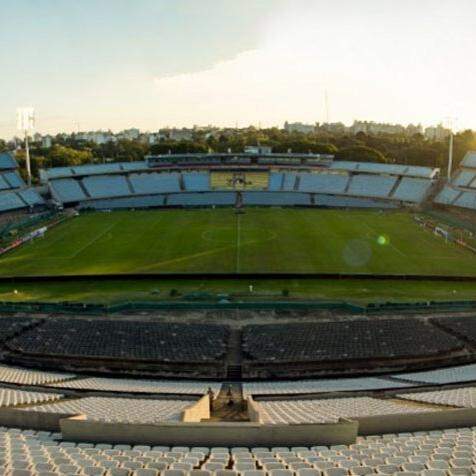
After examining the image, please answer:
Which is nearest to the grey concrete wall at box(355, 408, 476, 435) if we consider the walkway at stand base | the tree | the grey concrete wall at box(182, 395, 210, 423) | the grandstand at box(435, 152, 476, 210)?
the grey concrete wall at box(182, 395, 210, 423)

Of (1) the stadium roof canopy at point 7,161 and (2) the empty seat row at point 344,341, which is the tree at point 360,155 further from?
(2) the empty seat row at point 344,341

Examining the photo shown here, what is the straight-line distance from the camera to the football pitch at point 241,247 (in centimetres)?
4306

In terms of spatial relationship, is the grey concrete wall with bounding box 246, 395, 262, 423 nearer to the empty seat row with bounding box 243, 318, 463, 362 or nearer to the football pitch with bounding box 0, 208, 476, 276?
the empty seat row with bounding box 243, 318, 463, 362

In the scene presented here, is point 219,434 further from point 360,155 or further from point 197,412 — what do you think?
point 360,155

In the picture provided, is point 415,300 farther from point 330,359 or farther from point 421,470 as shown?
point 421,470

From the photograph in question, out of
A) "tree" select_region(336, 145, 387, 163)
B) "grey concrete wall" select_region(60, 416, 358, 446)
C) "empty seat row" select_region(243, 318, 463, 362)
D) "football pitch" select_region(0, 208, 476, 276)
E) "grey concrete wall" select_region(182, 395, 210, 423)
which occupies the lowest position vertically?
"football pitch" select_region(0, 208, 476, 276)

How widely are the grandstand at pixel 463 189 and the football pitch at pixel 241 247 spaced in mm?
8190

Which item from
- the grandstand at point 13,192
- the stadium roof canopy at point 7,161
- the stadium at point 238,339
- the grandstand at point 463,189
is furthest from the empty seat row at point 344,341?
the stadium roof canopy at point 7,161

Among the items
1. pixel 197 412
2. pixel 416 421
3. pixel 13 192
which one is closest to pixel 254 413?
pixel 197 412

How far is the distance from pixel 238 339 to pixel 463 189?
191 ft

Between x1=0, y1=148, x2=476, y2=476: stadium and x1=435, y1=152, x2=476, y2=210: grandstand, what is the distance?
408mm

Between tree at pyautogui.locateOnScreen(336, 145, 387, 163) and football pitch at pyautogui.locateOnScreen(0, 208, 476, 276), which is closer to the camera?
football pitch at pyautogui.locateOnScreen(0, 208, 476, 276)

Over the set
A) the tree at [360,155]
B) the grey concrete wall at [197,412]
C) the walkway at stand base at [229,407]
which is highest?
the tree at [360,155]

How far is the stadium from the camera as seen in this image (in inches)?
436
